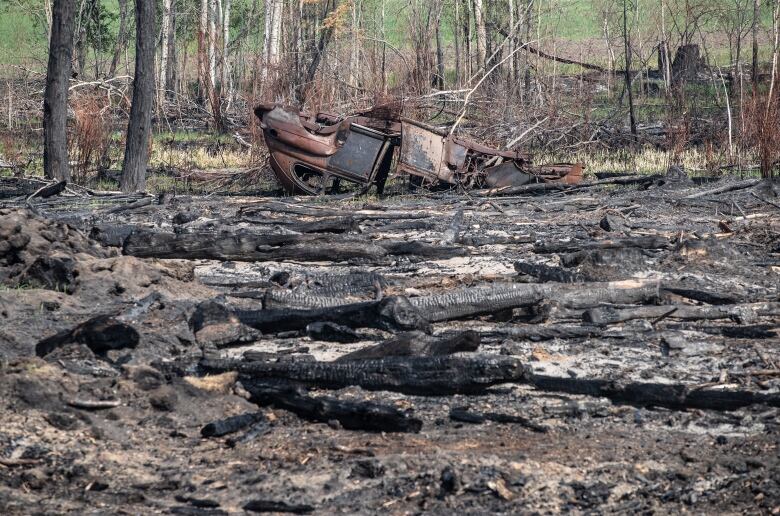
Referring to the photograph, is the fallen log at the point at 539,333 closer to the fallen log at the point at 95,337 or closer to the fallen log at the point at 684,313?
the fallen log at the point at 684,313

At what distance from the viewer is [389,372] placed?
566cm

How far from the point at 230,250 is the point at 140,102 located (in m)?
7.61

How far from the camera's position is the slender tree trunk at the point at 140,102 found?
16.7 meters

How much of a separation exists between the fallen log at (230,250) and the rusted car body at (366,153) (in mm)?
5725

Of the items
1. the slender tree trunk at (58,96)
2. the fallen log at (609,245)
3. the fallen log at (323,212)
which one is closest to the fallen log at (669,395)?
the fallen log at (609,245)

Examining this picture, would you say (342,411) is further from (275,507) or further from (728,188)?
(728,188)

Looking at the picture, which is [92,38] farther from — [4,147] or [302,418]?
[302,418]

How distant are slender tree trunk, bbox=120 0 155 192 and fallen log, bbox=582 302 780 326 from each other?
1105 centimetres

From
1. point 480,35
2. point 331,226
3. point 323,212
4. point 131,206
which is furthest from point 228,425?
point 480,35

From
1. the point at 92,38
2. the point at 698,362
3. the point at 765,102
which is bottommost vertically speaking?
the point at 698,362

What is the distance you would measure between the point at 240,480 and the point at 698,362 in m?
3.12

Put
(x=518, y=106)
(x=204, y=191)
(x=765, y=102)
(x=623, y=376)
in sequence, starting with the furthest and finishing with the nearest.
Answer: (x=518, y=106) < (x=204, y=191) < (x=765, y=102) < (x=623, y=376)

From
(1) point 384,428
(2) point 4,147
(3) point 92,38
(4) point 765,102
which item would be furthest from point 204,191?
(3) point 92,38

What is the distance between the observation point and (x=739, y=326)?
22.9ft
